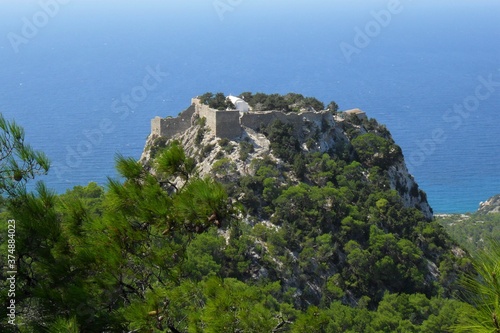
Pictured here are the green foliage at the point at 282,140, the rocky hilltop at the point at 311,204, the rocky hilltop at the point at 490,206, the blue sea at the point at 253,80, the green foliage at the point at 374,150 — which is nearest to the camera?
the rocky hilltop at the point at 311,204

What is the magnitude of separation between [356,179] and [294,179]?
8.65ft

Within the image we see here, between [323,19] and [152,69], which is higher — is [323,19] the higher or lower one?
the higher one

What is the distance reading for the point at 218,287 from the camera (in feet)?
19.6

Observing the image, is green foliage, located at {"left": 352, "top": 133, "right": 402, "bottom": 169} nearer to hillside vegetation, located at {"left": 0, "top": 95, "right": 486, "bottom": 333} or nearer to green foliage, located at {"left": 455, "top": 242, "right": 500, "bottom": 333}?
hillside vegetation, located at {"left": 0, "top": 95, "right": 486, "bottom": 333}

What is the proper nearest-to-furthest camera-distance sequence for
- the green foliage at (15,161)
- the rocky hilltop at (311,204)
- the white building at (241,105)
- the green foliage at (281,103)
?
1. the green foliage at (15,161)
2. the rocky hilltop at (311,204)
3. the white building at (241,105)
4. the green foliage at (281,103)

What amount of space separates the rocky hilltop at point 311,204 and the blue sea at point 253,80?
15083 millimetres

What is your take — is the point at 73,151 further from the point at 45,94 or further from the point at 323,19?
the point at 323,19

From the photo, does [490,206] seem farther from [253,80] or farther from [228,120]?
[253,80]

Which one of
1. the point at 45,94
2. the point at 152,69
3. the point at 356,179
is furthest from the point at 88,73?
the point at 356,179

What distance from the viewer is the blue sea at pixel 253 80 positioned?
212 feet

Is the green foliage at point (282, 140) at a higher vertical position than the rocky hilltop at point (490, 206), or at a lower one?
lower

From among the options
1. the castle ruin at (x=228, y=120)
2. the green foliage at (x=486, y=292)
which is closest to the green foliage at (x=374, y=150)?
the castle ruin at (x=228, y=120)

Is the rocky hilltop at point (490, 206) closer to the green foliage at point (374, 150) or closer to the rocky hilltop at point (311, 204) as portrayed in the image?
the rocky hilltop at point (311, 204)

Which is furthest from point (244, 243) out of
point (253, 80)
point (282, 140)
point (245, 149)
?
point (253, 80)
